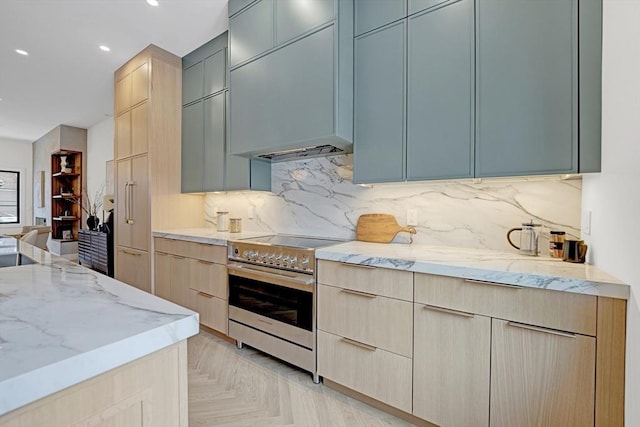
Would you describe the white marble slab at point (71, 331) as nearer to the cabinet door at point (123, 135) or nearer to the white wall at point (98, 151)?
the cabinet door at point (123, 135)

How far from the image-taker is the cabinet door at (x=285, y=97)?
2055 mm

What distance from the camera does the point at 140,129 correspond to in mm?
3377

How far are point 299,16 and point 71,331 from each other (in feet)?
7.55

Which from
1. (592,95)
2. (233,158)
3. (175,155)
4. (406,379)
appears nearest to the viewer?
(592,95)

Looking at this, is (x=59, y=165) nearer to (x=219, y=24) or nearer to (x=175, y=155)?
(x=175, y=155)

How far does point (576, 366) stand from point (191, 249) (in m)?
2.76

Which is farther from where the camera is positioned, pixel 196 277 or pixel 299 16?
pixel 196 277

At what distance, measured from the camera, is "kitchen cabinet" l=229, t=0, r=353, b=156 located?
204 cm

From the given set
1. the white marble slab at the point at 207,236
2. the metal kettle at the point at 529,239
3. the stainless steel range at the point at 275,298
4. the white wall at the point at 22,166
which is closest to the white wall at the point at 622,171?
the metal kettle at the point at 529,239

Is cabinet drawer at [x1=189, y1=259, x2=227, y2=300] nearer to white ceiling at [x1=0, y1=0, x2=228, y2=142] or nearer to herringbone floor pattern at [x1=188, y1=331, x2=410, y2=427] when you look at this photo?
herringbone floor pattern at [x1=188, y1=331, x2=410, y2=427]

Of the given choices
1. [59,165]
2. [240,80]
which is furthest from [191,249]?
[59,165]

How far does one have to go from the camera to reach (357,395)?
1.89m

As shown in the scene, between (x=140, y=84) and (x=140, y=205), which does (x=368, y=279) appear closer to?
(x=140, y=205)

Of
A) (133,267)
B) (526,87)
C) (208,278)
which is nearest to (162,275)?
(133,267)
